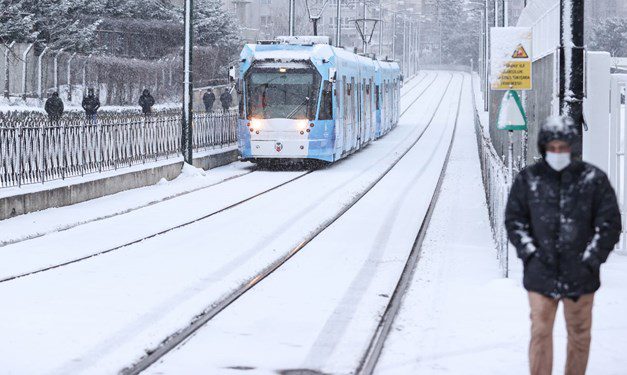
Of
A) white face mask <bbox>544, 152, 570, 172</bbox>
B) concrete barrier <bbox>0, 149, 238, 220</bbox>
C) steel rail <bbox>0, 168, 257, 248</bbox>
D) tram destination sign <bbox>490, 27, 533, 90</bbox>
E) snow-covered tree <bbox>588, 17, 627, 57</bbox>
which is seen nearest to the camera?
white face mask <bbox>544, 152, 570, 172</bbox>

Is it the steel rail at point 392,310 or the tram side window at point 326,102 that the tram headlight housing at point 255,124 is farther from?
the steel rail at point 392,310

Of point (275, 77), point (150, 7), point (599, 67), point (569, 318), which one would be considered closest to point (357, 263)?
point (599, 67)

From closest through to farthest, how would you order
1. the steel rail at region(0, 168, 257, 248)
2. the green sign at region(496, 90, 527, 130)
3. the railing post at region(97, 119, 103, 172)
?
the green sign at region(496, 90, 527, 130)
the steel rail at region(0, 168, 257, 248)
the railing post at region(97, 119, 103, 172)

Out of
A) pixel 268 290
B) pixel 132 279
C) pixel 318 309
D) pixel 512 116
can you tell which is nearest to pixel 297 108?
pixel 512 116

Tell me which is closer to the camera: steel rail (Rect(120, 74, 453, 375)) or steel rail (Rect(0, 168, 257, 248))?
steel rail (Rect(120, 74, 453, 375))

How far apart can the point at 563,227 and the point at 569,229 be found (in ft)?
0.11

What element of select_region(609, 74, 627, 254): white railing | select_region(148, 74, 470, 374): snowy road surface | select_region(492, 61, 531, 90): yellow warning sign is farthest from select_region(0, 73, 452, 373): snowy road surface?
select_region(609, 74, 627, 254): white railing

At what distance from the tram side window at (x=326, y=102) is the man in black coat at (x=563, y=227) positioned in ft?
80.2

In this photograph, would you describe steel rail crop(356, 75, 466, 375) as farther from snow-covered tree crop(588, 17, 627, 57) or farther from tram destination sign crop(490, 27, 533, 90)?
snow-covered tree crop(588, 17, 627, 57)

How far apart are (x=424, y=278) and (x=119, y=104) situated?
1817 inches

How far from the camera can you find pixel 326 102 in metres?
31.5

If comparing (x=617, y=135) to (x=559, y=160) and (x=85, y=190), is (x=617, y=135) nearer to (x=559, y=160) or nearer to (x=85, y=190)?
(x=559, y=160)

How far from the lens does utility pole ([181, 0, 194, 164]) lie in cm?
2823

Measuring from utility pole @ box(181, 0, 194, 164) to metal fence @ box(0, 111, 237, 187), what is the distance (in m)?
0.51
